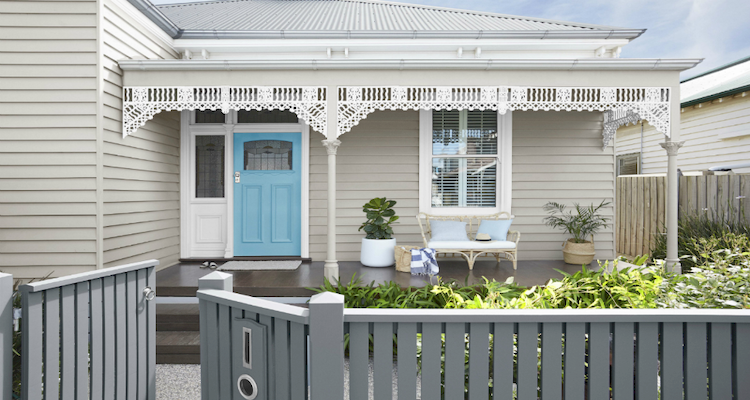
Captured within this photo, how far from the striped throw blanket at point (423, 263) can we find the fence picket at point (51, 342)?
330 cm

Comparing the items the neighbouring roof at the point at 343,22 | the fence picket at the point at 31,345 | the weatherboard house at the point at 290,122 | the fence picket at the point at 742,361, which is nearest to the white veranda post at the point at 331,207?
the weatherboard house at the point at 290,122

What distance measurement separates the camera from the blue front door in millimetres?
5379

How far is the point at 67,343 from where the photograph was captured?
1.75 m

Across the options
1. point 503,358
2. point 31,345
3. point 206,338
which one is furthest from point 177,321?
point 503,358

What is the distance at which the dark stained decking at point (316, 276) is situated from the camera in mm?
3980

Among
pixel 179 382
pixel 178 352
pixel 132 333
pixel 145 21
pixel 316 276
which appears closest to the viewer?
pixel 132 333

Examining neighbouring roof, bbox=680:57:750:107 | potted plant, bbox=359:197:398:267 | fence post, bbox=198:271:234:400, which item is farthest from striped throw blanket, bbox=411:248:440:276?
neighbouring roof, bbox=680:57:750:107

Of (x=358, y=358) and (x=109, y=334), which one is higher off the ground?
(x=358, y=358)

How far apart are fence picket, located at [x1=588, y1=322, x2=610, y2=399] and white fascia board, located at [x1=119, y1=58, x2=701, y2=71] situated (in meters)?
3.42

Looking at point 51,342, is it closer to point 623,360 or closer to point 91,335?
point 91,335

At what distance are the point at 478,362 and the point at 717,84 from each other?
9.31m

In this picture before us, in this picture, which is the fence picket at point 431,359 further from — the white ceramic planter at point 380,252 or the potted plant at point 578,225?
the potted plant at point 578,225

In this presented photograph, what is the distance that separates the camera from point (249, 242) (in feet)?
17.7

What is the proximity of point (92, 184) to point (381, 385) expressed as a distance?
12.6ft
